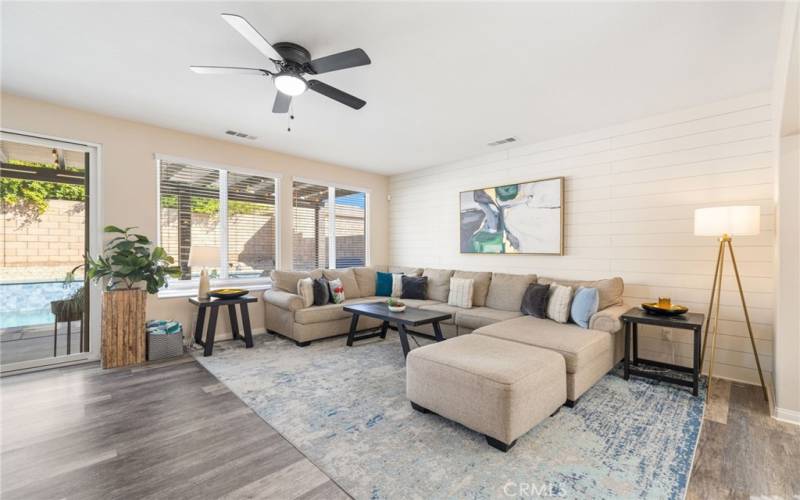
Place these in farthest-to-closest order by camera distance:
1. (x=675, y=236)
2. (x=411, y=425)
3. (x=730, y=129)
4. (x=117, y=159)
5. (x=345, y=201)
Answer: (x=345, y=201) → (x=117, y=159) → (x=675, y=236) → (x=730, y=129) → (x=411, y=425)

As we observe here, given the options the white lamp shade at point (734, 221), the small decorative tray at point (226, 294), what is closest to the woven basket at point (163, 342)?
the small decorative tray at point (226, 294)

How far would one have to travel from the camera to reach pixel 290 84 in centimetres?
250

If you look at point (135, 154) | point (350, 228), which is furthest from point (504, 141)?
point (135, 154)

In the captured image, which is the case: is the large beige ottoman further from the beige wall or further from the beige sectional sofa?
the beige wall

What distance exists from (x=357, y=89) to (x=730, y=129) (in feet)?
11.1

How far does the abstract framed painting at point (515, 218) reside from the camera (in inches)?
170

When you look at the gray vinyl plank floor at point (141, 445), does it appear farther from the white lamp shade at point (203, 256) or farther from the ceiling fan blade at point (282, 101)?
the ceiling fan blade at point (282, 101)

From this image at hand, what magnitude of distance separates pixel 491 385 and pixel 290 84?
2.42 meters

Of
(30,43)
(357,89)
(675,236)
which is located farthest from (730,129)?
(30,43)

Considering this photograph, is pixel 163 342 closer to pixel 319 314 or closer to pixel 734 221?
pixel 319 314

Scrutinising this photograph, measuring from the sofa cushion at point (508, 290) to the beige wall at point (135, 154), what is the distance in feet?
9.82

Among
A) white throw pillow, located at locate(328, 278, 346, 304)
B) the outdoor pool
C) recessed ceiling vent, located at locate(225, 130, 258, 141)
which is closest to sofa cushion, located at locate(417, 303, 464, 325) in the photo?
white throw pillow, located at locate(328, 278, 346, 304)

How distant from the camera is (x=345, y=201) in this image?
19.9ft

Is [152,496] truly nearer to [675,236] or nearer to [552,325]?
[552,325]
